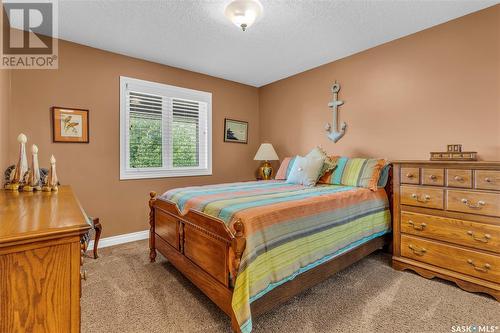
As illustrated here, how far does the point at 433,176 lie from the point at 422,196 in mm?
202

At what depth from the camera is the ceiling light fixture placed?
2.01 m

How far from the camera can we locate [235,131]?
432 cm

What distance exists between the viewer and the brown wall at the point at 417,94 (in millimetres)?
2293

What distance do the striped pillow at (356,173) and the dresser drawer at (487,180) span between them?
2.64ft

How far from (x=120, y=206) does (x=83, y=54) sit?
6.15ft

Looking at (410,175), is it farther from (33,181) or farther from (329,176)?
(33,181)

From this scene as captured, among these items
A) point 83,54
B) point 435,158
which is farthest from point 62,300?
point 83,54

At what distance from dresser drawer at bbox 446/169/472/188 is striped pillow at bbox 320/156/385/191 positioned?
0.63 meters

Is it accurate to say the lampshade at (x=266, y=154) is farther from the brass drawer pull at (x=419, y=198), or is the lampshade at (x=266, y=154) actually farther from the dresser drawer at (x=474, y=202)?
the dresser drawer at (x=474, y=202)

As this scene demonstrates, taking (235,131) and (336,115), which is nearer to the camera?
(336,115)

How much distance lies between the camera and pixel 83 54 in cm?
290

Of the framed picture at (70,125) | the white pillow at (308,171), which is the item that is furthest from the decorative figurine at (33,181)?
the white pillow at (308,171)

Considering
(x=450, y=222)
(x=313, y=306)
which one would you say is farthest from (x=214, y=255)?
(x=450, y=222)

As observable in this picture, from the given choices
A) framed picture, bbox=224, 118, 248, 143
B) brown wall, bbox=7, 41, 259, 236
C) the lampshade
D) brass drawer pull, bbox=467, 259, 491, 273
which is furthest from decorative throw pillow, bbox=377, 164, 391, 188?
brown wall, bbox=7, 41, 259, 236
